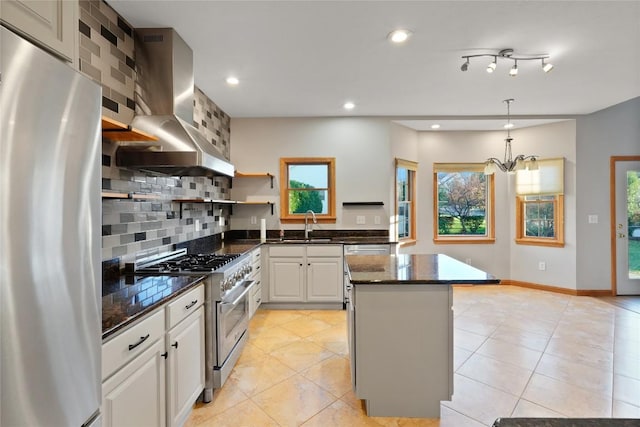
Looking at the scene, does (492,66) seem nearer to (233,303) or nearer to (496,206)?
(233,303)

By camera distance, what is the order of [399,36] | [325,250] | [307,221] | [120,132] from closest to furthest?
1. [120,132]
2. [399,36]
3. [325,250]
4. [307,221]

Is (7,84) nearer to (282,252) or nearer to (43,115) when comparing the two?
(43,115)

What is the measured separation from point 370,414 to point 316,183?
124 inches

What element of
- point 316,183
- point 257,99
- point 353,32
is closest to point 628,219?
point 316,183

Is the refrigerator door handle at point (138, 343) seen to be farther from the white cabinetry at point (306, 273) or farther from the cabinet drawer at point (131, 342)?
the white cabinetry at point (306, 273)

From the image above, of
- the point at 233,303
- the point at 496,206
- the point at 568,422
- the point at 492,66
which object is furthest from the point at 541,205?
the point at 568,422

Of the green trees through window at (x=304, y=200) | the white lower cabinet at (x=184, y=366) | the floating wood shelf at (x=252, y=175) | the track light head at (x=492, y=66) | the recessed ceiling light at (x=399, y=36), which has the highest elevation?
the recessed ceiling light at (x=399, y=36)

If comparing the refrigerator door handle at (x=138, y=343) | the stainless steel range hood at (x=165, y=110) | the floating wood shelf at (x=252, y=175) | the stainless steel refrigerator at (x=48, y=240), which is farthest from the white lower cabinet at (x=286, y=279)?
the stainless steel refrigerator at (x=48, y=240)

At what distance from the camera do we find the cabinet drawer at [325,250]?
3.95 meters

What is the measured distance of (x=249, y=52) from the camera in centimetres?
268

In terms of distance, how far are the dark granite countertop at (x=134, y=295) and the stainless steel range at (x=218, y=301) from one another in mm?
140

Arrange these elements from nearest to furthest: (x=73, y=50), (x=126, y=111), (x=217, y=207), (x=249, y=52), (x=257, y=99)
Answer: (x=73, y=50)
(x=126, y=111)
(x=249, y=52)
(x=257, y=99)
(x=217, y=207)

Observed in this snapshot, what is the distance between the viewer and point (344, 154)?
14.8 feet

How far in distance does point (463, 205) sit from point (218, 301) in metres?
4.60
